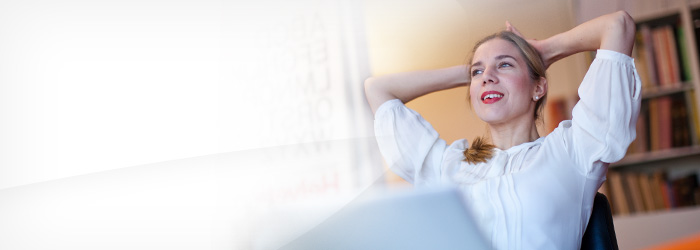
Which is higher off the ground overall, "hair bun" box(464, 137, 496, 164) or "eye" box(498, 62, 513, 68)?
"eye" box(498, 62, 513, 68)

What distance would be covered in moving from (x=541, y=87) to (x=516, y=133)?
6cm

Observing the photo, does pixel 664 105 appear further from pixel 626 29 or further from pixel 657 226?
pixel 626 29

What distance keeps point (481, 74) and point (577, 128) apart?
0.41 feet

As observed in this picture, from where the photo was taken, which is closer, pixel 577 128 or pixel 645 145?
pixel 577 128

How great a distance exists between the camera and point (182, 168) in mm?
743

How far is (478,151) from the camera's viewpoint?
705 millimetres

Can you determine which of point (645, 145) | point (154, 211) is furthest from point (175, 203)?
point (645, 145)

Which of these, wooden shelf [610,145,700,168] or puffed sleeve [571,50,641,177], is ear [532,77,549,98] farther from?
wooden shelf [610,145,700,168]

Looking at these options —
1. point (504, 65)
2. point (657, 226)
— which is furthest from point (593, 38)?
point (657, 226)

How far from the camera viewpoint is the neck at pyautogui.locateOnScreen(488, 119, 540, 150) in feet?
2.28

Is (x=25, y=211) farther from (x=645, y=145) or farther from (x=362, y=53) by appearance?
(x=645, y=145)

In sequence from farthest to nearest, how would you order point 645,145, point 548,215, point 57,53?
1. point 645,145
2. point 57,53
3. point 548,215

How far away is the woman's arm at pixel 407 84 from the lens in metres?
0.72
